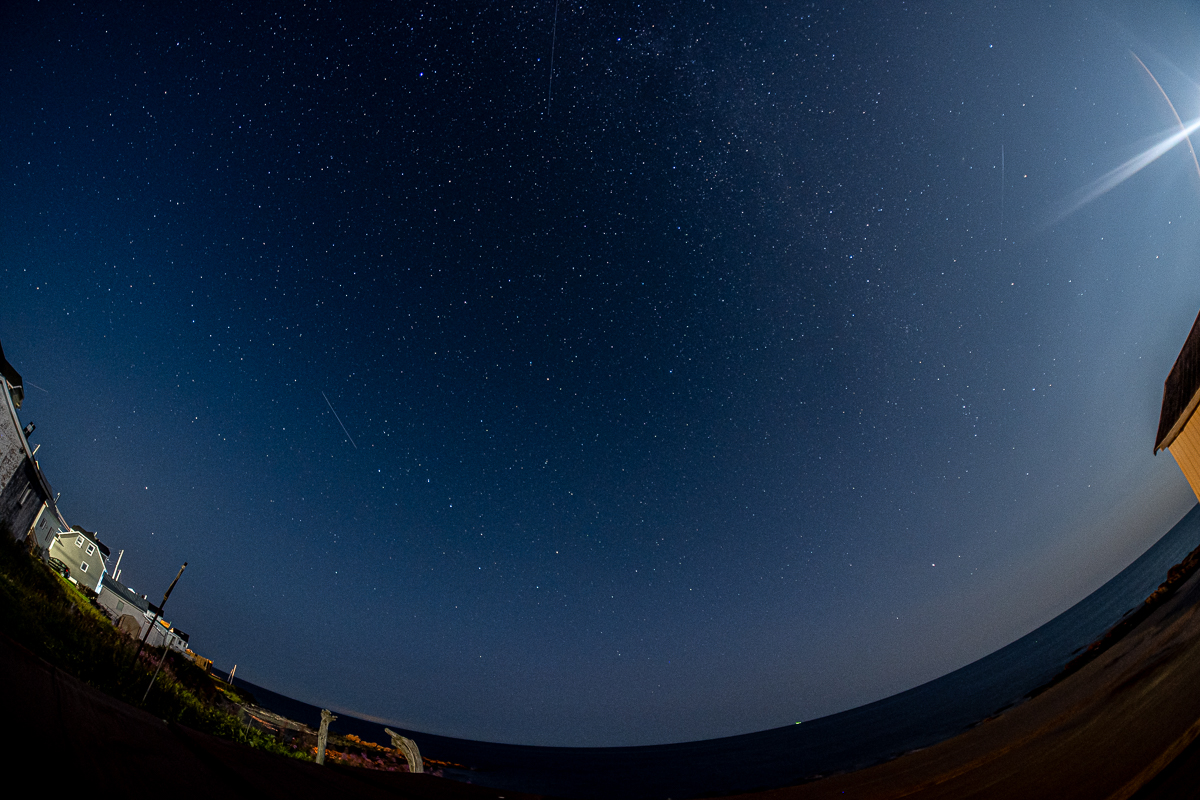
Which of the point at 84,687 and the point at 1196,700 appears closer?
the point at 84,687

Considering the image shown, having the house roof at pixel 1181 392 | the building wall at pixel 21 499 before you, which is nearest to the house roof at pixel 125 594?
the building wall at pixel 21 499

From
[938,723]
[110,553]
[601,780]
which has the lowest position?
[601,780]

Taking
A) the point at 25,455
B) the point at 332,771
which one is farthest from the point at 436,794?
the point at 25,455

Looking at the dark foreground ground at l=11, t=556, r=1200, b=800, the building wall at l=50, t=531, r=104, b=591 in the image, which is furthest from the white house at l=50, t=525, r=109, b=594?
the dark foreground ground at l=11, t=556, r=1200, b=800

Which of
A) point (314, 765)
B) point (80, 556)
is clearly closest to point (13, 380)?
point (80, 556)

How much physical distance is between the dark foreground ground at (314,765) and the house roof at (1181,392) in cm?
1612

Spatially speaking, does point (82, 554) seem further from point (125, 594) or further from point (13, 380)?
point (13, 380)

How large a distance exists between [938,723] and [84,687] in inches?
2612

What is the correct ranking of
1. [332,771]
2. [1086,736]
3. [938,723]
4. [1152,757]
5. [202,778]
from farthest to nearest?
[938,723] < [1086,736] < [1152,757] < [332,771] < [202,778]

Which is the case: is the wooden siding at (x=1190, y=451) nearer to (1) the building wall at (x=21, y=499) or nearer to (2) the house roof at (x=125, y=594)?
(1) the building wall at (x=21, y=499)

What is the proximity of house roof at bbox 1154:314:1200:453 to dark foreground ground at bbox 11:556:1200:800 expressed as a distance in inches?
635

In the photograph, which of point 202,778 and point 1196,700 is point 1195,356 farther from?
point 202,778

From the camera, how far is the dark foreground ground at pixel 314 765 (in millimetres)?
918

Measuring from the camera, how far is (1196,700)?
2.81 metres
